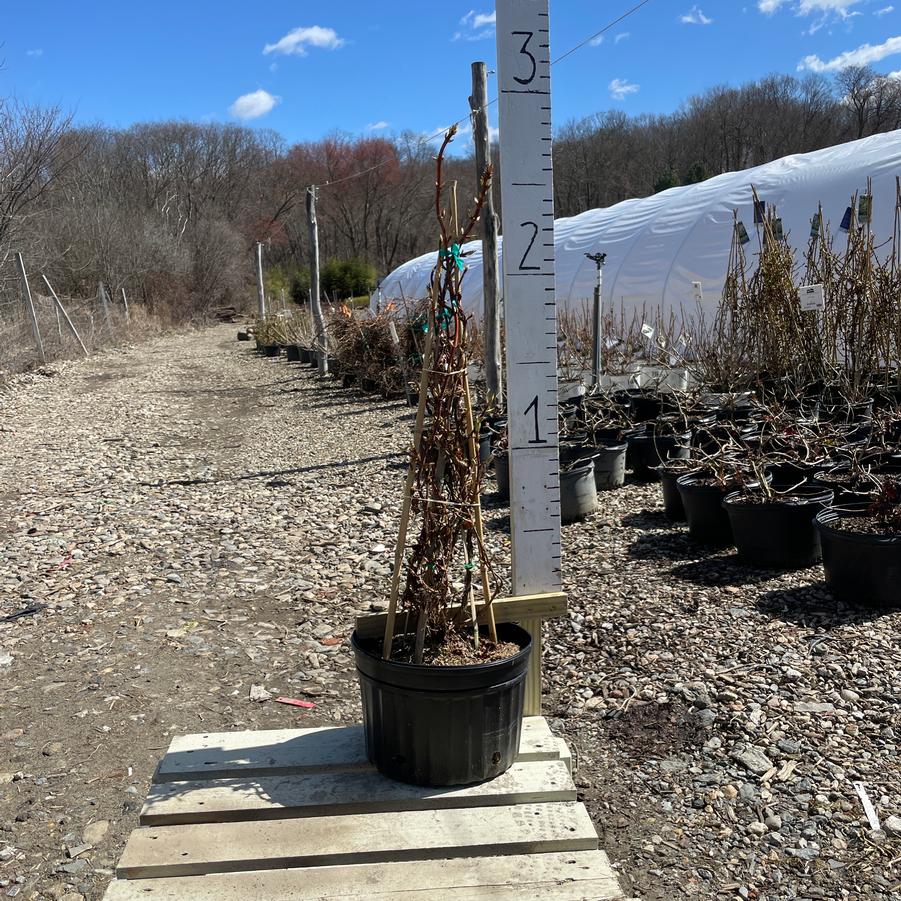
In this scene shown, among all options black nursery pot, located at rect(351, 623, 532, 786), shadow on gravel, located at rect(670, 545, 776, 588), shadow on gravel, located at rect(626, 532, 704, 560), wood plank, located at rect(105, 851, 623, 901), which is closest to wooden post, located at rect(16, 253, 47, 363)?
shadow on gravel, located at rect(626, 532, 704, 560)

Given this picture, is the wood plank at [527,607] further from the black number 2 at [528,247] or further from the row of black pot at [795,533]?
the row of black pot at [795,533]

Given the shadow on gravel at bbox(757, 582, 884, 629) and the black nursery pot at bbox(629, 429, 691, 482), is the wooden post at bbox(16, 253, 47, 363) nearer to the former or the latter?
the black nursery pot at bbox(629, 429, 691, 482)

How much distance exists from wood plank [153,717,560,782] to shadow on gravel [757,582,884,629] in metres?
1.71

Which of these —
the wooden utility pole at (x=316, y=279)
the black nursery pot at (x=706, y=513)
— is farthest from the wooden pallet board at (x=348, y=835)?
the wooden utility pole at (x=316, y=279)

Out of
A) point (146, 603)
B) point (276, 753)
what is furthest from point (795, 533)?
point (146, 603)

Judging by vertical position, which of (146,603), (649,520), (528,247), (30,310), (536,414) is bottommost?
(146,603)

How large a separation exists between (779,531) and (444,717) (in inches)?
109

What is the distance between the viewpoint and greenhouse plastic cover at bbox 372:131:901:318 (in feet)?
33.3

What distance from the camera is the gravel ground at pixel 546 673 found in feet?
8.10

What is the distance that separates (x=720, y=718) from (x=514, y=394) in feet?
4.65

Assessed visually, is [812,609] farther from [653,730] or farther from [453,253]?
[453,253]

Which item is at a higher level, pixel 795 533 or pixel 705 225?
pixel 705 225

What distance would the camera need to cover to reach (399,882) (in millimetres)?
1975

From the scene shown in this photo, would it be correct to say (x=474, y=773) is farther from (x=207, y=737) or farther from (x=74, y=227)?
(x=74, y=227)
